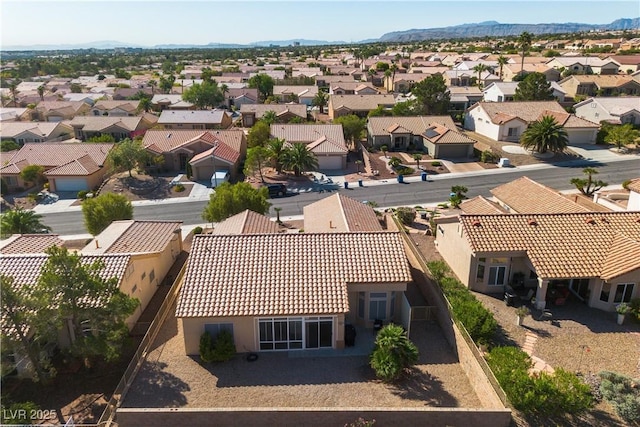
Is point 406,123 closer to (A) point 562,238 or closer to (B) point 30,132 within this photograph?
(A) point 562,238

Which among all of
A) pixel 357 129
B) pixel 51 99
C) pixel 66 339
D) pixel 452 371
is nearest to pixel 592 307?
pixel 452 371

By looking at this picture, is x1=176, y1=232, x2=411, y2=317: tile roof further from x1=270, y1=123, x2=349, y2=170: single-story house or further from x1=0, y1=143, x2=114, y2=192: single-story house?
x1=0, y1=143, x2=114, y2=192: single-story house

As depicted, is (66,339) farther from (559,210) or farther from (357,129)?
(357,129)

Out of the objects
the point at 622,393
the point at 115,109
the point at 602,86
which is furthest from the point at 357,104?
the point at 622,393

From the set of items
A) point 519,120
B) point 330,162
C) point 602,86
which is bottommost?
point 330,162

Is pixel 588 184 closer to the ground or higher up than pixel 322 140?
closer to the ground

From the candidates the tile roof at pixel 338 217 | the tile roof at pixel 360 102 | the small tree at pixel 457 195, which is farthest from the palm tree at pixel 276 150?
the tile roof at pixel 360 102
